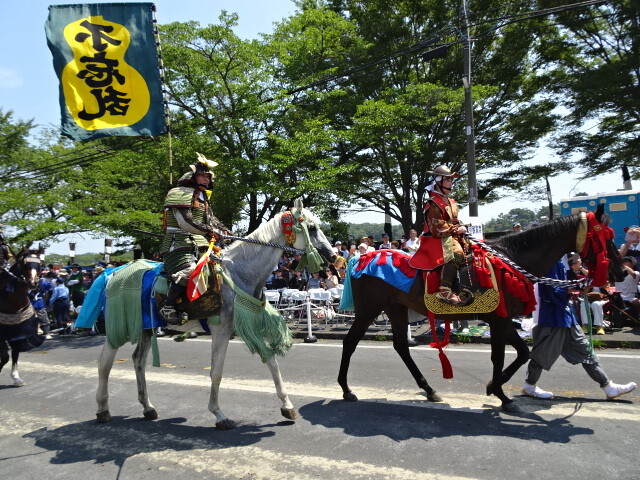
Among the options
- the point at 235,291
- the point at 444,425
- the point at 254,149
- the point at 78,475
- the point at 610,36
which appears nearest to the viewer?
the point at 78,475

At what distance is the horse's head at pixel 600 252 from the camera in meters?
5.38

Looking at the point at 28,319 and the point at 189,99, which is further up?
the point at 189,99

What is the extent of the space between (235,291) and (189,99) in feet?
47.4

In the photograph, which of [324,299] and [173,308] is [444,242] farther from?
[324,299]

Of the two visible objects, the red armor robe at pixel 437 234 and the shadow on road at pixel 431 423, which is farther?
the red armor robe at pixel 437 234

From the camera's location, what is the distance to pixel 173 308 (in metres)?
5.67

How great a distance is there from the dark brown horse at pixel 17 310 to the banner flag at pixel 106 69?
2.61m

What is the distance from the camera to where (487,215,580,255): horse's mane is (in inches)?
224

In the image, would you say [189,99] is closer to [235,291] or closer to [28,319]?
[28,319]

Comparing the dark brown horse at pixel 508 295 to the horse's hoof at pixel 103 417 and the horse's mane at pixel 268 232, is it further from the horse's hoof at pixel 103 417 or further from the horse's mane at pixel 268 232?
the horse's hoof at pixel 103 417

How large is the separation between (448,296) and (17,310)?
263 inches

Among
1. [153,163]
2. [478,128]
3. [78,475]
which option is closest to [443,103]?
[478,128]

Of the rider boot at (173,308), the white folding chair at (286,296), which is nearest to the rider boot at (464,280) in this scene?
the rider boot at (173,308)

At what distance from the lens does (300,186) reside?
16406 mm
